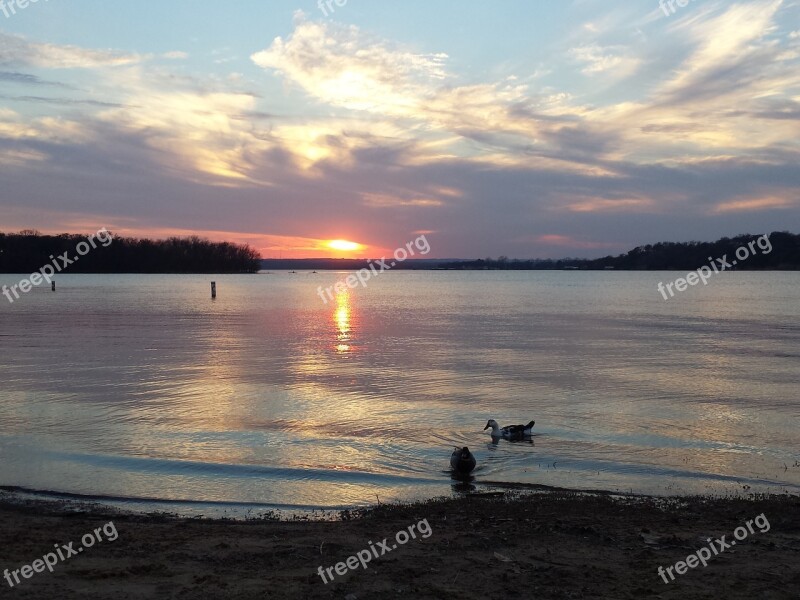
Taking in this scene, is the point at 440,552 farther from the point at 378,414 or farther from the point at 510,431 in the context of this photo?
the point at 378,414

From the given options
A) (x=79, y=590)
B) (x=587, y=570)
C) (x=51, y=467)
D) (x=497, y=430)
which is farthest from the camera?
(x=497, y=430)

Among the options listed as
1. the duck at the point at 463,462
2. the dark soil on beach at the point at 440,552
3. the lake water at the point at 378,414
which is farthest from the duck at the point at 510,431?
the dark soil on beach at the point at 440,552

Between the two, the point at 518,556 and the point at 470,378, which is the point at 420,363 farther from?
the point at 518,556

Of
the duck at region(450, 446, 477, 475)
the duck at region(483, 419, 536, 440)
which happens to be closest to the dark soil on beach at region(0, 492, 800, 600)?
the duck at region(450, 446, 477, 475)

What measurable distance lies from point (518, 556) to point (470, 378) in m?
17.0

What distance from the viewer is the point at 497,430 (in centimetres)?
1537

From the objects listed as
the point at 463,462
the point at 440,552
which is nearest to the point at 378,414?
the point at 463,462

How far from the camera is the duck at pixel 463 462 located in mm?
12523

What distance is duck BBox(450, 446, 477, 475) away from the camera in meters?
12.5

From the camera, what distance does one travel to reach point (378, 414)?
1822 cm

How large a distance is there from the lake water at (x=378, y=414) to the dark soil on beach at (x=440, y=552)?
164 centimetres

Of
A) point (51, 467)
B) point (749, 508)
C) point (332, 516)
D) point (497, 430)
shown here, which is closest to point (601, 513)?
point (749, 508)

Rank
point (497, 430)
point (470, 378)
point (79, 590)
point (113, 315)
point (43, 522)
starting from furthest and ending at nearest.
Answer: point (113, 315), point (470, 378), point (497, 430), point (43, 522), point (79, 590)

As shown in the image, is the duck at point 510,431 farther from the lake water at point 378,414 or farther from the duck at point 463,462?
the duck at point 463,462
